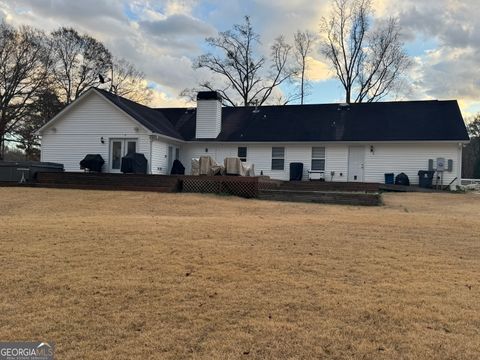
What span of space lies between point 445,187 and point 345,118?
20.9 feet

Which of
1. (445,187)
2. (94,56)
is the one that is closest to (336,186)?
(445,187)

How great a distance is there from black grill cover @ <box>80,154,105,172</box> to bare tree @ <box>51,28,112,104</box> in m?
19.5

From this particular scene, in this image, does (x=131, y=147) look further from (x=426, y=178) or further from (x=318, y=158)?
(x=426, y=178)

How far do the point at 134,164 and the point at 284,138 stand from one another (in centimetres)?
809

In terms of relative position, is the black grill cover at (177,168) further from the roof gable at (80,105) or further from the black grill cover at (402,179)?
the black grill cover at (402,179)

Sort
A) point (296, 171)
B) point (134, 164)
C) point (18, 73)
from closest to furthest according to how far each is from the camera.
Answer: point (134, 164), point (296, 171), point (18, 73)

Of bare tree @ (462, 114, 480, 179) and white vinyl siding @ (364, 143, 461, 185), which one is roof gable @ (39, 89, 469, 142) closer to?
white vinyl siding @ (364, 143, 461, 185)

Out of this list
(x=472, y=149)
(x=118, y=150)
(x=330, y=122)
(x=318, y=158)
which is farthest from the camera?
(x=472, y=149)

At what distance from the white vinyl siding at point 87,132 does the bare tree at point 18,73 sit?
13.8 metres

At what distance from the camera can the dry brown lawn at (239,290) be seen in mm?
3629

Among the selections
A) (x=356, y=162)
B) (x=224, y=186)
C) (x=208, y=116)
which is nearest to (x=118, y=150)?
(x=208, y=116)

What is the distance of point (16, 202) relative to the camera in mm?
13406

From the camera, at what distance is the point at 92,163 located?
21.2 meters

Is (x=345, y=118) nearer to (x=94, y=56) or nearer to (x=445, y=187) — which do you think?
(x=445, y=187)
